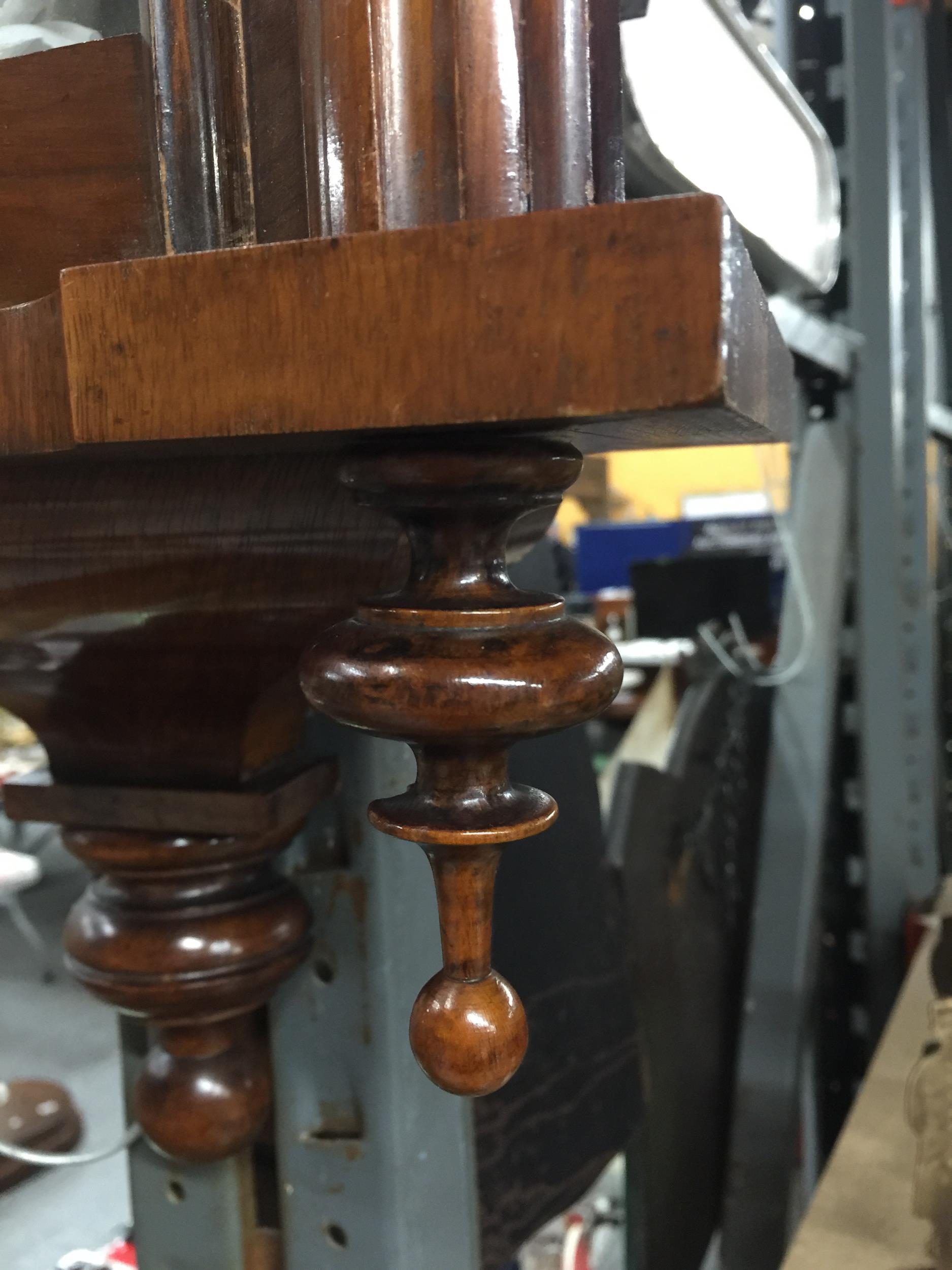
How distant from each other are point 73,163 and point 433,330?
15cm

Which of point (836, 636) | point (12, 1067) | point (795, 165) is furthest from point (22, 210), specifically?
point (12, 1067)

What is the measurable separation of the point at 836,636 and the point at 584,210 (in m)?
1.14

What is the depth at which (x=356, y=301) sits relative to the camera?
182 millimetres

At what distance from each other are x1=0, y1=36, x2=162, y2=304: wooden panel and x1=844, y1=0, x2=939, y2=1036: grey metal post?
1.11 metres

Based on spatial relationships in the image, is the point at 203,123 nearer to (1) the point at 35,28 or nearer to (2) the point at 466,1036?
(1) the point at 35,28

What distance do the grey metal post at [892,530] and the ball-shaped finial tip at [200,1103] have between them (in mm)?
1040

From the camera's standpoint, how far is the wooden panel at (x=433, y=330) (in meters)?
0.17

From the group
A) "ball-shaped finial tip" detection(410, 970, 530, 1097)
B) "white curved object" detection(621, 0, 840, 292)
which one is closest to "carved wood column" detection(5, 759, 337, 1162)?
"ball-shaped finial tip" detection(410, 970, 530, 1097)

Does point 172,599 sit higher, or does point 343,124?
point 343,124

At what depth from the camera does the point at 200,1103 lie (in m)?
0.44

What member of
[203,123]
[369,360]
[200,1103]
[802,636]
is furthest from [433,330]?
[802,636]

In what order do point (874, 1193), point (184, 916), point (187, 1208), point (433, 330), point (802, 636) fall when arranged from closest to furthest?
1. point (433, 330)
2. point (184, 916)
3. point (187, 1208)
4. point (874, 1193)
5. point (802, 636)

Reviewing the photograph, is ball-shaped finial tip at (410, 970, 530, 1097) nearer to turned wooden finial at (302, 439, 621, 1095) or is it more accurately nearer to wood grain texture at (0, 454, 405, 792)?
turned wooden finial at (302, 439, 621, 1095)

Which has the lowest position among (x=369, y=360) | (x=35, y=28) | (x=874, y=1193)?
(x=874, y=1193)
